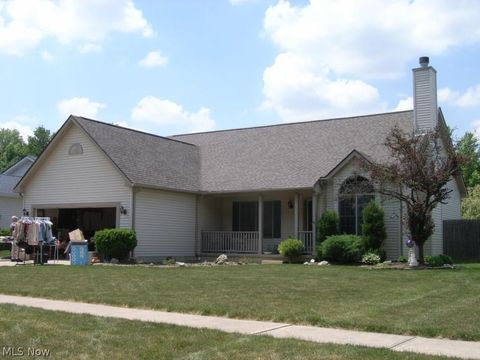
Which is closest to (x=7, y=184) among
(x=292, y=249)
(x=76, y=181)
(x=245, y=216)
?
(x=76, y=181)

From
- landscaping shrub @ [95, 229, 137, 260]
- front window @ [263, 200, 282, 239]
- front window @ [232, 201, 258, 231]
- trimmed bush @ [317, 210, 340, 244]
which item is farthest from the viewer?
front window @ [232, 201, 258, 231]

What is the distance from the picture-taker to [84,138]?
2617 centimetres

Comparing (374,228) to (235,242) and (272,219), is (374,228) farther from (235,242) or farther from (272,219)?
(235,242)

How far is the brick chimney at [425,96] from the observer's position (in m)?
23.8

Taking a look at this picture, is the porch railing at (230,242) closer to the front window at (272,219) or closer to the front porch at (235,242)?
the front porch at (235,242)

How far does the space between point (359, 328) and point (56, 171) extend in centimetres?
2146

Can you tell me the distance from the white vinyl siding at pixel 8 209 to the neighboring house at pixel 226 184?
1346cm

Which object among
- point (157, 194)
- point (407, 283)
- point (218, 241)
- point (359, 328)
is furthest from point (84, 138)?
point (359, 328)

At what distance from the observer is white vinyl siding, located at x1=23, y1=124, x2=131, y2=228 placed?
2506 centimetres

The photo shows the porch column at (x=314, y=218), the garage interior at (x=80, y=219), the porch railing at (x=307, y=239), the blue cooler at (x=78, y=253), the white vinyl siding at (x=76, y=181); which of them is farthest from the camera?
the garage interior at (x=80, y=219)

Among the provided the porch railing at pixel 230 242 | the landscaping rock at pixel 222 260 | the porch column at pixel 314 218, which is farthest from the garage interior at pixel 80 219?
the porch column at pixel 314 218

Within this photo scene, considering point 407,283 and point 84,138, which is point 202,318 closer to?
point 407,283

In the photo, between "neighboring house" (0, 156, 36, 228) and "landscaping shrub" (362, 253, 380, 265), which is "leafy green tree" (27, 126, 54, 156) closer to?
"neighboring house" (0, 156, 36, 228)

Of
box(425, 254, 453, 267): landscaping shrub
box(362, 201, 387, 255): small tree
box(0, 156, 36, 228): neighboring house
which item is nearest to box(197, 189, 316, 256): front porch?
box(362, 201, 387, 255): small tree
